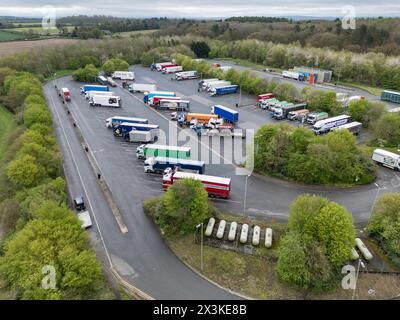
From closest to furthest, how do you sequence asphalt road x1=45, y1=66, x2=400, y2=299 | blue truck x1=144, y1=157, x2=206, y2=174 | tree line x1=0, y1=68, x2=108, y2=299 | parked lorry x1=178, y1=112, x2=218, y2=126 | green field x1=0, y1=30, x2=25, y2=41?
tree line x1=0, y1=68, x2=108, y2=299 → asphalt road x1=45, y1=66, x2=400, y2=299 → blue truck x1=144, y1=157, x2=206, y2=174 → parked lorry x1=178, y1=112, x2=218, y2=126 → green field x1=0, y1=30, x2=25, y2=41

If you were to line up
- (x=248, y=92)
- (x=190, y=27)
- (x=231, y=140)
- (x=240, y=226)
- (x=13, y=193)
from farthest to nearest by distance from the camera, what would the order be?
(x=190, y=27) < (x=248, y=92) < (x=231, y=140) < (x=13, y=193) < (x=240, y=226)

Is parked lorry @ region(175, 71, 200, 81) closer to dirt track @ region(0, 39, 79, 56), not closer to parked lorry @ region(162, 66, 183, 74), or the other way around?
parked lorry @ region(162, 66, 183, 74)

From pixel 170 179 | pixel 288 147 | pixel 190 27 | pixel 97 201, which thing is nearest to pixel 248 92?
pixel 288 147

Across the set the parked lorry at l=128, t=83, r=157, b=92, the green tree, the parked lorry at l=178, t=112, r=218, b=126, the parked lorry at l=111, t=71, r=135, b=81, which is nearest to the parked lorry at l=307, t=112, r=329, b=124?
the parked lorry at l=178, t=112, r=218, b=126

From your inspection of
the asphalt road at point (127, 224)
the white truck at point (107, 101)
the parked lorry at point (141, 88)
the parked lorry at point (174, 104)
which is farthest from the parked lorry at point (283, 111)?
the white truck at point (107, 101)

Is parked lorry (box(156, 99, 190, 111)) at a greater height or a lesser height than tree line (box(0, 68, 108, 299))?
greater

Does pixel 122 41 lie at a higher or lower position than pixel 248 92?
higher

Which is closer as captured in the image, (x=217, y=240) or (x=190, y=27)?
(x=217, y=240)

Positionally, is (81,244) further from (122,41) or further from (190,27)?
(190,27)
